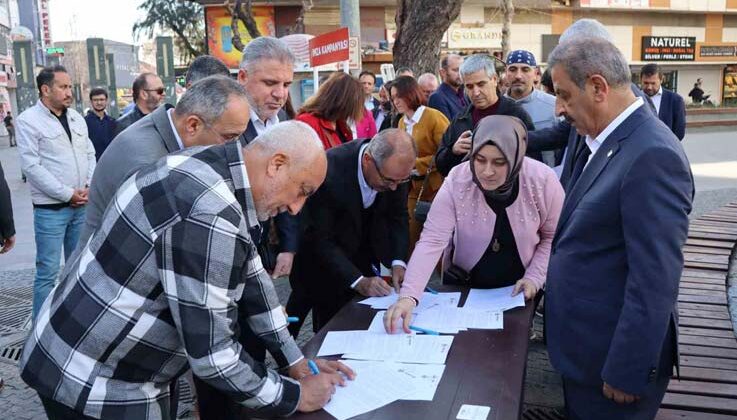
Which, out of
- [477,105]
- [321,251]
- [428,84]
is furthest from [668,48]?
[321,251]

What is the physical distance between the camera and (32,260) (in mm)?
6738

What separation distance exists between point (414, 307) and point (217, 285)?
1169 mm

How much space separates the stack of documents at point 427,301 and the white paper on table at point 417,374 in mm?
572

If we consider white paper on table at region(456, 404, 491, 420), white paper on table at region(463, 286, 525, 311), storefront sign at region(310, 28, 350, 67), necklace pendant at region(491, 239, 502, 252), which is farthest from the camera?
storefront sign at region(310, 28, 350, 67)

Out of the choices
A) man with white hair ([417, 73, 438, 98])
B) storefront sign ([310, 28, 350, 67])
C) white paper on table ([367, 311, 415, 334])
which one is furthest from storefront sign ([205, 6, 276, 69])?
white paper on table ([367, 311, 415, 334])

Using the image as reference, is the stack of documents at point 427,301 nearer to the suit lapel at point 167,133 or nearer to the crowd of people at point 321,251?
the crowd of people at point 321,251

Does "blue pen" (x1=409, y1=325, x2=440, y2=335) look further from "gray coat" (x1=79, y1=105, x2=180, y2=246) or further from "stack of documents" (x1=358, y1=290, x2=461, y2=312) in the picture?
"gray coat" (x1=79, y1=105, x2=180, y2=246)

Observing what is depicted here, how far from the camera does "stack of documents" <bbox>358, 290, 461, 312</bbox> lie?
8.70ft

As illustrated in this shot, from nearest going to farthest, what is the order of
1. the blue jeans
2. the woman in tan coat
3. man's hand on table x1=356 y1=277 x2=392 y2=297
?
man's hand on table x1=356 y1=277 x2=392 y2=297
the blue jeans
the woman in tan coat

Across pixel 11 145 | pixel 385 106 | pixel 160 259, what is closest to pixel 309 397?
pixel 160 259

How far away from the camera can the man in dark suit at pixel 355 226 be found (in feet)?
9.69

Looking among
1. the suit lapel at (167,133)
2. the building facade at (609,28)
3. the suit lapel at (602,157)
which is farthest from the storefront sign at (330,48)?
the building facade at (609,28)

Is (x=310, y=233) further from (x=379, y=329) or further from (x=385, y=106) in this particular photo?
(x=385, y=106)

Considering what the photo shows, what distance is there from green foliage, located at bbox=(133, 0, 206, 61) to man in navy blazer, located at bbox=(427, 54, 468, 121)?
2697 cm
